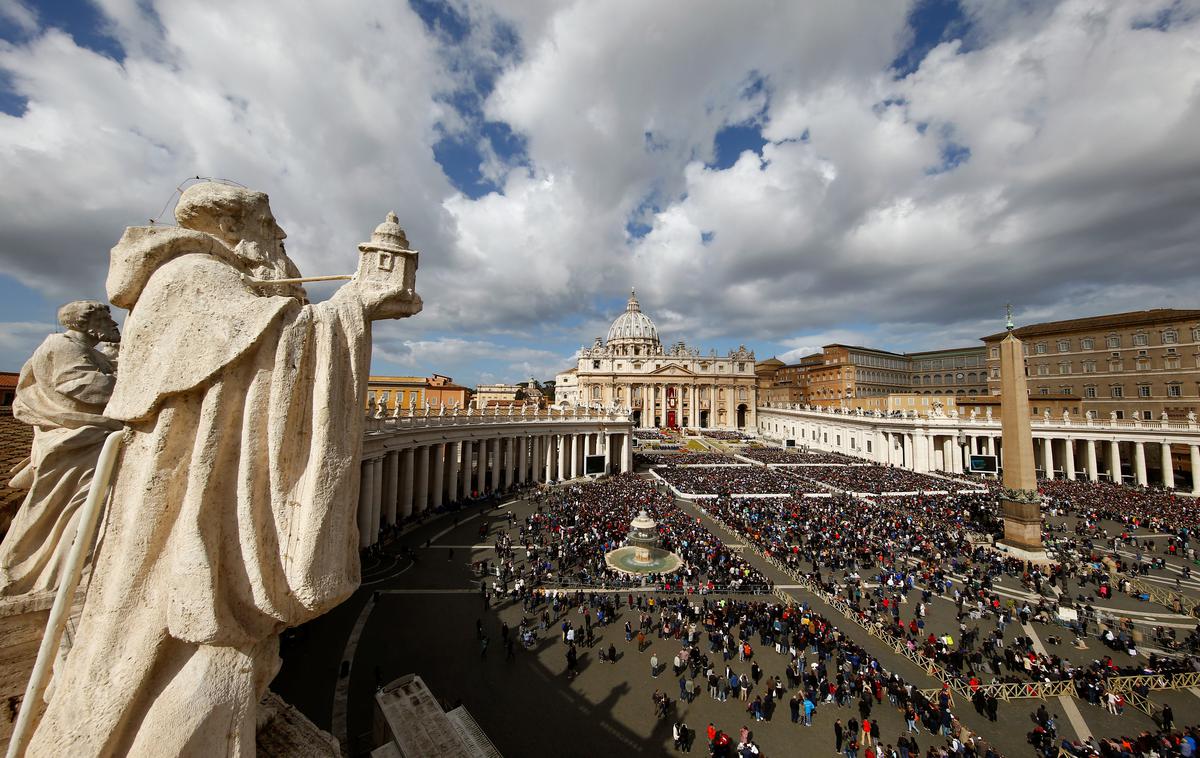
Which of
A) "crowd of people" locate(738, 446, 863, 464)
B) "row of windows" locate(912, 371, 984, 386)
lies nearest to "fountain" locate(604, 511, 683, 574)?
"crowd of people" locate(738, 446, 863, 464)

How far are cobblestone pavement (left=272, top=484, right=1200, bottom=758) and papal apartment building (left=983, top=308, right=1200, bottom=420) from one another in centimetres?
4488

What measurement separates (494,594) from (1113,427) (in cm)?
5236

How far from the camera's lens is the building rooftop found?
44750 millimetres

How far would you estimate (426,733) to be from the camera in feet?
21.2

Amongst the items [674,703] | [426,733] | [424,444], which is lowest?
[674,703]

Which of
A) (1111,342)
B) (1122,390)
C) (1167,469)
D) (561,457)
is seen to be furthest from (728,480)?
(1111,342)

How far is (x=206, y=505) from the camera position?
8.70 feet

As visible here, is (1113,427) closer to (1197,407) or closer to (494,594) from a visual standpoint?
(1197,407)

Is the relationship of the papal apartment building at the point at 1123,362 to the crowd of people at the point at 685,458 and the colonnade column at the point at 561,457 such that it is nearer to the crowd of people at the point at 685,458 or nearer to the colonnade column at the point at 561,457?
the crowd of people at the point at 685,458

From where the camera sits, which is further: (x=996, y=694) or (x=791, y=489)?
(x=791, y=489)

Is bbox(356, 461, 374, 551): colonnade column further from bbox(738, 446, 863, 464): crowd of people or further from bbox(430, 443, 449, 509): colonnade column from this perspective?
bbox(738, 446, 863, 464): crowd of people

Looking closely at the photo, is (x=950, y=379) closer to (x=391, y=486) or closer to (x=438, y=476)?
(x=438, y=476)

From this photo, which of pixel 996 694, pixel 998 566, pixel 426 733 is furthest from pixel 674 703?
pixel 998 566

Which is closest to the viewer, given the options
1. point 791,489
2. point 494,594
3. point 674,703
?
point 674,703
